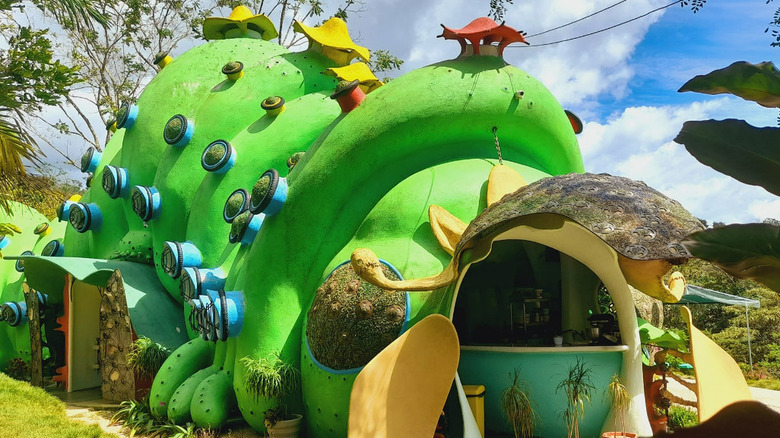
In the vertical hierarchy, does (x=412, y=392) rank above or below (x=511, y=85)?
below

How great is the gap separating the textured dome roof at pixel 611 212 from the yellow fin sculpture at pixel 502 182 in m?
1.64

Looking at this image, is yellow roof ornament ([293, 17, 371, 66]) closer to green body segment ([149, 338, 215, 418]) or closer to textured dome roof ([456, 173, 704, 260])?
green body segment ([149, 338, 215, 418])

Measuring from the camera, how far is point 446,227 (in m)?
8.13

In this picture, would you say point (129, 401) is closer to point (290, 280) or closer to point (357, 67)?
point (290, 280)

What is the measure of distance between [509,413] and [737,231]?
5.51 m

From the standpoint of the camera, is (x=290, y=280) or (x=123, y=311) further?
(x=123, y=311)

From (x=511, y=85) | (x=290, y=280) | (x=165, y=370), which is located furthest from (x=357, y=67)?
(x=165, y=370)

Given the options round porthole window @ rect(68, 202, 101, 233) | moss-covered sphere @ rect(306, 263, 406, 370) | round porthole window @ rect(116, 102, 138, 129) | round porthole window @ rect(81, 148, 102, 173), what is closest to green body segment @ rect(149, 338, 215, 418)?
moss-covered sphere @ rect(306, 263, 406, 370)

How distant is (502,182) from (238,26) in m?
8.59

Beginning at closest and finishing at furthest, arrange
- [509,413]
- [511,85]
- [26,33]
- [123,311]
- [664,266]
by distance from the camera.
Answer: [664,266] < [509,413] < [511,85] < [26,33] < [123,311]

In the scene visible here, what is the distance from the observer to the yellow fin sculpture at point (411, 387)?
656 cm

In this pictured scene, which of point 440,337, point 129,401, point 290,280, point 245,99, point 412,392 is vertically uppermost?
point 245,99

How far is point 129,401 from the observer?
1123 cm

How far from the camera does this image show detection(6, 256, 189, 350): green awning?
11.9m
